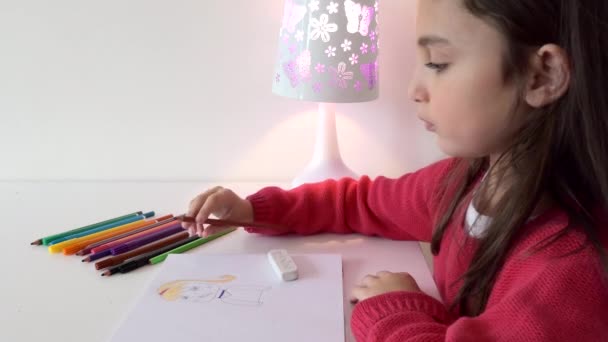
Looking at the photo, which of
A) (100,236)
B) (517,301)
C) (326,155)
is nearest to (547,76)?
(517,301)

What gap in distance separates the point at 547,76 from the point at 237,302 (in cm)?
34

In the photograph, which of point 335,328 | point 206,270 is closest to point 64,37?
point 206,270

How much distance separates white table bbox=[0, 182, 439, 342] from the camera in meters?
0.51

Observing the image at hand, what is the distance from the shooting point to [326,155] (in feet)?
2.76

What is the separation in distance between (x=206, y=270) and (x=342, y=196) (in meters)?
0.22

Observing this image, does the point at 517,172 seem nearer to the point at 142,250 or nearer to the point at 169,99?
the point at 142,250

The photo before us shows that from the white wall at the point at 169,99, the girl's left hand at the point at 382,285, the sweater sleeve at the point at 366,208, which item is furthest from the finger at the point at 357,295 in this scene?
the white wall at the point at 169,99

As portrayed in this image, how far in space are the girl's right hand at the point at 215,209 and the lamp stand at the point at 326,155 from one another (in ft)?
0.51

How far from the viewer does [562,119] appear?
479 mm

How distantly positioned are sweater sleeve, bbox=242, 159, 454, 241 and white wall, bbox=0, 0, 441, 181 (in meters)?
0.19

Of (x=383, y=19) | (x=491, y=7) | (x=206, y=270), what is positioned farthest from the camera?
(x=383, y=19)

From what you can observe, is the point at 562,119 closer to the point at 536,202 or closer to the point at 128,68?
the point at 536,202

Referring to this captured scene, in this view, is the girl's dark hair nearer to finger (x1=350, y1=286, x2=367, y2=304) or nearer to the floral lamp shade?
finger (x1=350, y1=286, x2=367, y2=304)

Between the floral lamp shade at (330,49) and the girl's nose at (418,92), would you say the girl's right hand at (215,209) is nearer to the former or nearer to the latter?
the floral lamp shade at (330,49)
